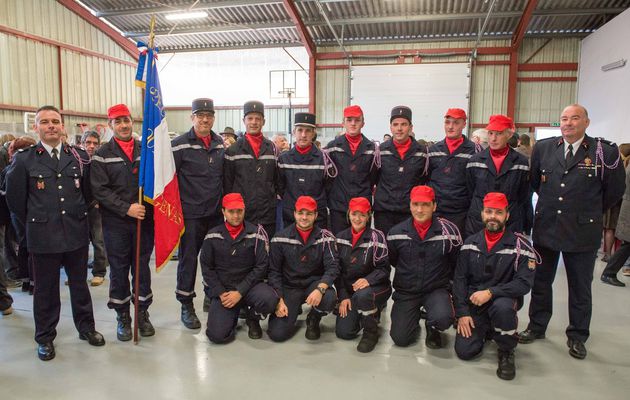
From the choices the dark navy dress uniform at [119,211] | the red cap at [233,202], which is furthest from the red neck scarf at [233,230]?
the dark navy dress uniform at [119,211]

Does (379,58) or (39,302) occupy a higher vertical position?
(379,58)

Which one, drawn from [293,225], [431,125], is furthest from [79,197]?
[431,125]

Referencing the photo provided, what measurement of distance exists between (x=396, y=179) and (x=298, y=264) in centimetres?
113

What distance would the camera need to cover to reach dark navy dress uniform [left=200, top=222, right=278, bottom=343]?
3338 millimetres

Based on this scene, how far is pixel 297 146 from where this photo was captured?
3.80 m

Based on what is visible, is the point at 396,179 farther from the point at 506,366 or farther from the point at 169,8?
the point at 169,8

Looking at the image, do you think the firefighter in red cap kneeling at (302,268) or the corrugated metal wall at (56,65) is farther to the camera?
the corrugated metal wall at (56,65)

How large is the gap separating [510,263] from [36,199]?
3.39m

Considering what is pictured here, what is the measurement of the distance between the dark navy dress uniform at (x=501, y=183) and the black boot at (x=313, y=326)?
1.44 metres

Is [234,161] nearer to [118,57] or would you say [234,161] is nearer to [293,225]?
[293,225]

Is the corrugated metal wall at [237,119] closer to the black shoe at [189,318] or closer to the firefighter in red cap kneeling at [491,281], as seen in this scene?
the black shoe at [189,318]

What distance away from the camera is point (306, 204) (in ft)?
11.3

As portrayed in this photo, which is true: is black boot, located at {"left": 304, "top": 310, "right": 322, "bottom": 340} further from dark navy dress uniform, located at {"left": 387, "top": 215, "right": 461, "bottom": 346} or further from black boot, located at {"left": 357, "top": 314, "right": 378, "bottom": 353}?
dark navy dress uniform, located at {"left": 387, "top": 215, "right": 461, "bottom": 346}

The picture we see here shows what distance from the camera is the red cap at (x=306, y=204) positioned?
3.43 metres
